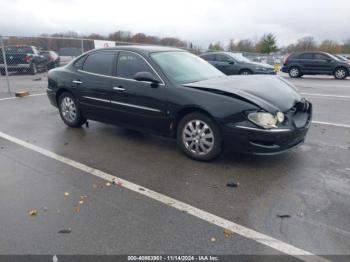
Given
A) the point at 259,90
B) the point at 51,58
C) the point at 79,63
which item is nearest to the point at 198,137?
the point at 259,90

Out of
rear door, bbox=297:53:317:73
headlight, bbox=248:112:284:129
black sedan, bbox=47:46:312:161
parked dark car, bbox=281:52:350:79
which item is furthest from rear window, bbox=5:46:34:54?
headlight, bbox=248:112:284:129

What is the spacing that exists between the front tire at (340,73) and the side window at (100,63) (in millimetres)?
17154

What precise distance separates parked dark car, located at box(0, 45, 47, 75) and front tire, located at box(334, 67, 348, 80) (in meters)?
17.2

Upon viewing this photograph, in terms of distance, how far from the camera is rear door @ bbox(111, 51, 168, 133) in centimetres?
528

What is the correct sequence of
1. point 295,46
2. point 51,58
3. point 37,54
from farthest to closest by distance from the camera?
1. point 295,46
2. point 51,58
3. point 37,54

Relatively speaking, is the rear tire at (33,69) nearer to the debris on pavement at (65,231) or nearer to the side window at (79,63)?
the side window at (79,63)

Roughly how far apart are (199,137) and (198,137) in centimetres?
2

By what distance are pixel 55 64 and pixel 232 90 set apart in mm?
19647

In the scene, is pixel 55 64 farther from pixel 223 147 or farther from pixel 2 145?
pixel 223 147

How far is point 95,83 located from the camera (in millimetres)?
6195

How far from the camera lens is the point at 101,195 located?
3961 mm

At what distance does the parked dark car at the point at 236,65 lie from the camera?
1562 centimetres

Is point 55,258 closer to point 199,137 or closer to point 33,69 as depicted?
point 199,137

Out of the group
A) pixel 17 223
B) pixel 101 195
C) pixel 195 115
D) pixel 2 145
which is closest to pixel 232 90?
pixel 195 115
